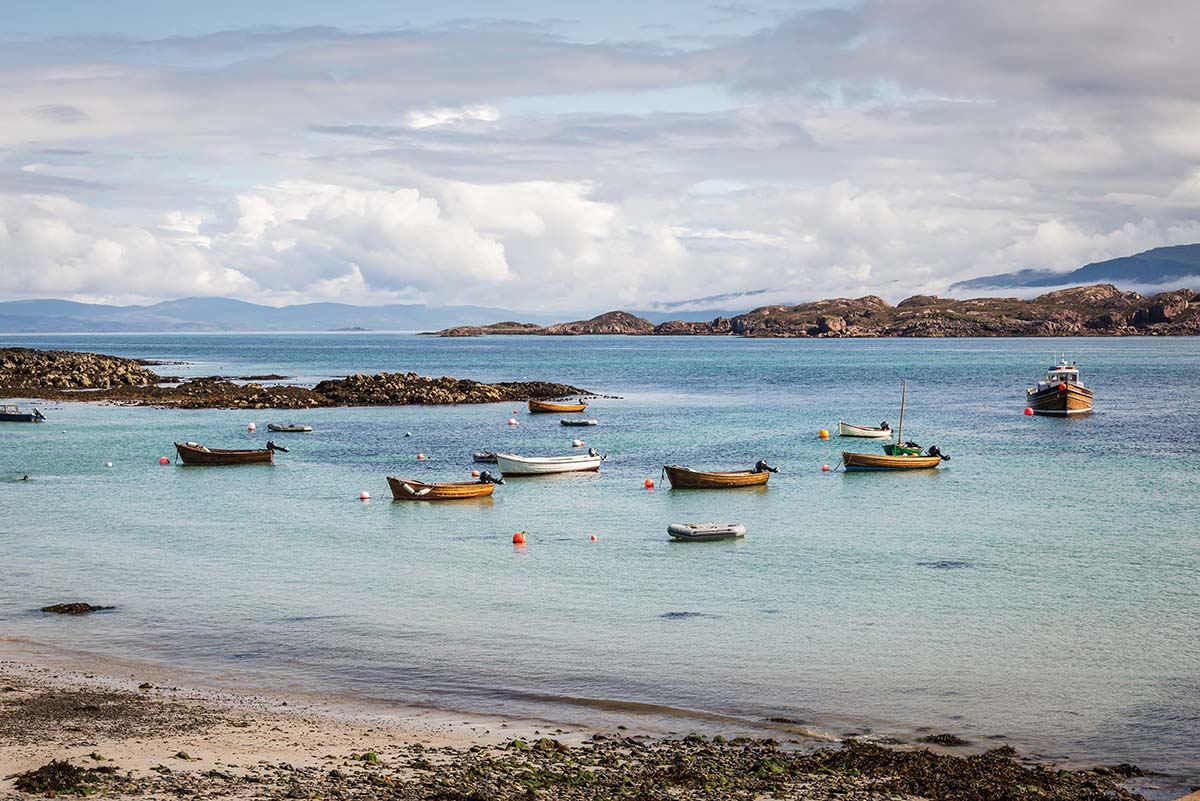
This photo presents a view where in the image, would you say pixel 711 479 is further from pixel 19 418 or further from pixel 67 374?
pixel 67 374

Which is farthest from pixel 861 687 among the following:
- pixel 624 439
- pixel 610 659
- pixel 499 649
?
pixel 624 439

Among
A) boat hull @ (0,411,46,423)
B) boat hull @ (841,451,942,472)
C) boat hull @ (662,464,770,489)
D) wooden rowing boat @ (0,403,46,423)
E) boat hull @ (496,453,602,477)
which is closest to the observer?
boat hull @ (662,464,770,489)

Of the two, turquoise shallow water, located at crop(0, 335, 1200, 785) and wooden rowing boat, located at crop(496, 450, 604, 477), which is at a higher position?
wooden rowing boat, located at crop(496, 450, 604, 477)

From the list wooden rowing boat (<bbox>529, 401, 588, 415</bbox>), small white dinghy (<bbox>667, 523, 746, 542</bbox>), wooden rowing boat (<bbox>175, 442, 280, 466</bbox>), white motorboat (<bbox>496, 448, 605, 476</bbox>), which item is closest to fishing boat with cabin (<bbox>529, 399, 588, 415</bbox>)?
wooden rowing boat (<bbox>529, 401, 588, 415</bbox>)

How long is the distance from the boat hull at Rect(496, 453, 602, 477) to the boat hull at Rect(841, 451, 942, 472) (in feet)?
44.0

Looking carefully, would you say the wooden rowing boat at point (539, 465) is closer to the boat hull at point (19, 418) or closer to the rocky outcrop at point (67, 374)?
the boat hull at point (19, 418)

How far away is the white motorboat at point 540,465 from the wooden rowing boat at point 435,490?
5.83 m

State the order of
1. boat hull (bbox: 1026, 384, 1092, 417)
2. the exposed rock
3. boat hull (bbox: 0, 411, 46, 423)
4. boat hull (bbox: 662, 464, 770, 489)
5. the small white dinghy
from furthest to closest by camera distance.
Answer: boat hull (bbox: 1026, 384, 1092, 417)
boat hull (bbox: 0, 411, 46, 423)
boat hull (bbox: 662, 464, 770, 489)
the small white dinghy
the exposed rock

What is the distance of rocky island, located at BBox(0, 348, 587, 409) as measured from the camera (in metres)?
93.4

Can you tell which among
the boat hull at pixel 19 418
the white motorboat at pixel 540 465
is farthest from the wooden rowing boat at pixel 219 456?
the boat hull at pixel 19 418

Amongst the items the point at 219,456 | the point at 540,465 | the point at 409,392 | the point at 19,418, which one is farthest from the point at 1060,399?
the point at 19,418

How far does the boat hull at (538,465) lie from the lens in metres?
54.8

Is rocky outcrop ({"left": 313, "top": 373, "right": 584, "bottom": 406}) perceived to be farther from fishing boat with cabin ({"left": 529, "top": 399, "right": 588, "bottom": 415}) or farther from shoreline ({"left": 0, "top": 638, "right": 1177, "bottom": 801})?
shoreline ({"left": 0, "top": 638, "right": 1177, "bottom": 801})

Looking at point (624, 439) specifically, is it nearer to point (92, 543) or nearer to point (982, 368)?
point (92, 543)
